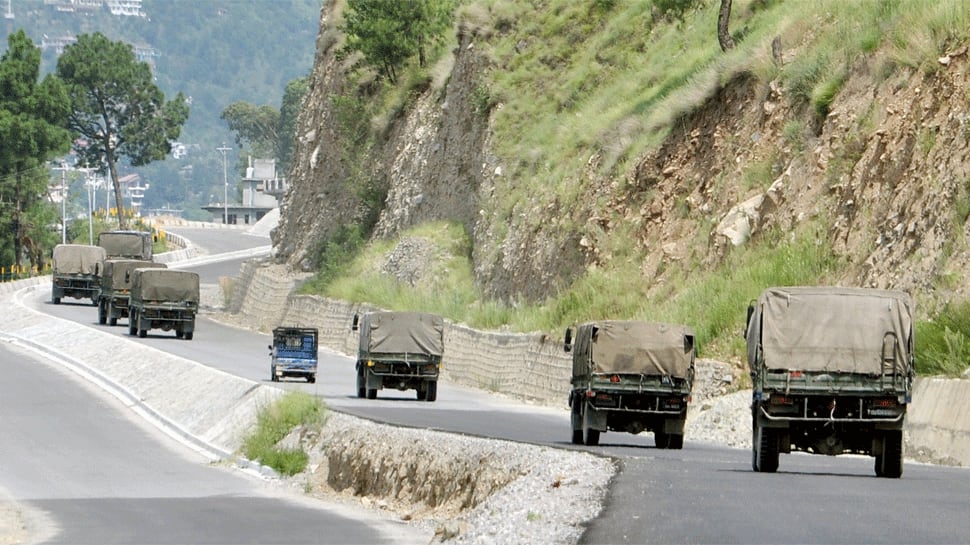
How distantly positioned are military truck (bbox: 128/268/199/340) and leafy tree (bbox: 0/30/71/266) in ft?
203

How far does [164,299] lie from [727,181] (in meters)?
28.5

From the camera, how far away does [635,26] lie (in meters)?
66.1

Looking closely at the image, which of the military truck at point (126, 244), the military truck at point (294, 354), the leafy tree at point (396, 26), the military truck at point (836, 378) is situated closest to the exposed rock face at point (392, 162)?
the leafy tree at point (396, 26)

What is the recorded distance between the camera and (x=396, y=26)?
82375 mm

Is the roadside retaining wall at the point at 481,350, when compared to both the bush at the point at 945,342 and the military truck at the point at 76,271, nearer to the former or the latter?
the military truck at the point at 76,271

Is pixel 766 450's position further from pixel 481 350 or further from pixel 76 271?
pixel 76 271

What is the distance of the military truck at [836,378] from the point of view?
21.8 metres

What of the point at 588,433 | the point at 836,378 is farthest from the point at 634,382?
the point at 836,378

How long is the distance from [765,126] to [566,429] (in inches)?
621

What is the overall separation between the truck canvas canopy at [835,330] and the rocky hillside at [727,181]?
978 centimetres

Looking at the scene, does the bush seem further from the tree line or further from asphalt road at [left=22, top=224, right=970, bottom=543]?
the tree line

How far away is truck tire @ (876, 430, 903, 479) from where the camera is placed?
21844 mm

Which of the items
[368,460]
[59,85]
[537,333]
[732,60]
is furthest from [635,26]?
[59,85]

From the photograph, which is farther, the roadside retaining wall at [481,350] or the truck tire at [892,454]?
the roadside retaining wall at [481,350]
